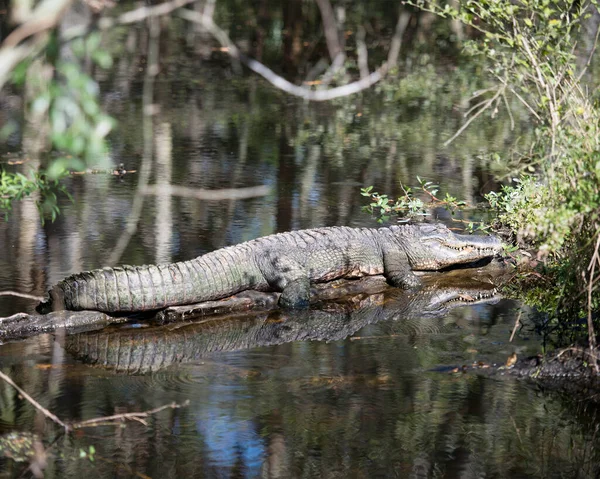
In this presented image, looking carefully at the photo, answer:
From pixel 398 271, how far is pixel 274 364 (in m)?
2.38

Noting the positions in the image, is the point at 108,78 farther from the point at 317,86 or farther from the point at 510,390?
the point at 510,390

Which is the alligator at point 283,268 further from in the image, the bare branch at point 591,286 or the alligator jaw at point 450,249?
the bare branch at point 591,286

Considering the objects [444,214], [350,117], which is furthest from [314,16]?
[444,214]

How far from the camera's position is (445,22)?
26172 mm

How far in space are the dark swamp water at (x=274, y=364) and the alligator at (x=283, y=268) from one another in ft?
0.88

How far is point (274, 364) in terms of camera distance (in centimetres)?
697

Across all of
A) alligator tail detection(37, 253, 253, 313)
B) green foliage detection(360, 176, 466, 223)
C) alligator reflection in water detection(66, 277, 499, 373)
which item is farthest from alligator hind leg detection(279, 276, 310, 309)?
green foliage detection(360, 176, 466, 223)

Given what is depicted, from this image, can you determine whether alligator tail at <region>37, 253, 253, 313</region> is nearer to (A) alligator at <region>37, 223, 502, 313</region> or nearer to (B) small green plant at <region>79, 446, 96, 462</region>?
(A) alligator at <region>37, 223, 502, 313</region>

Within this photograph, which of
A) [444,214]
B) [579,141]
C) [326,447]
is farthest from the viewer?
[444,214]

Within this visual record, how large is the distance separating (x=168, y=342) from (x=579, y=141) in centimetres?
316

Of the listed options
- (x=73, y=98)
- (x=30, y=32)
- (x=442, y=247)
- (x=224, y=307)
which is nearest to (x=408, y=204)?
(x=442, y=247)

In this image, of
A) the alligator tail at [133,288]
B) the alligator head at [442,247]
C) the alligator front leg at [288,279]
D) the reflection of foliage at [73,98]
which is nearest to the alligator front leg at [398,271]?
the alligator head at [442,247]

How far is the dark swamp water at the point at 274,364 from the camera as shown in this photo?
5.64 meters

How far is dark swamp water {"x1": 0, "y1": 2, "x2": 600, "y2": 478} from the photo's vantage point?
5641mm
